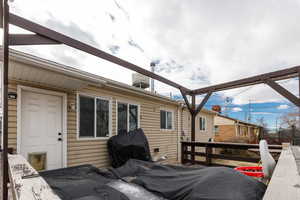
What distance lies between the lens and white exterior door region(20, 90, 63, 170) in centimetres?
350

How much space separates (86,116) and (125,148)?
133cm

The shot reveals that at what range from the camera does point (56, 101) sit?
4012 mm

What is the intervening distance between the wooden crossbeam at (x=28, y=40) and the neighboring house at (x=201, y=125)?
7.19 meters

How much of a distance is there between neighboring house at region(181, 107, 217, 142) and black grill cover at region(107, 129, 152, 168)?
422cm

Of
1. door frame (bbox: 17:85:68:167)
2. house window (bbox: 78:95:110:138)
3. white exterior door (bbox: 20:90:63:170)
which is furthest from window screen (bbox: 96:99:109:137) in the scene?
white exterior door (bbox: 20:90:63:170)

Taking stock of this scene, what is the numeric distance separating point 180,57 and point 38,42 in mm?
5176

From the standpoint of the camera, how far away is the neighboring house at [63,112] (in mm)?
3289

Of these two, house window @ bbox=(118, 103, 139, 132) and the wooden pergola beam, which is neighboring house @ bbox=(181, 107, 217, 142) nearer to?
house window @ bbox=(118, 103, 139, 132)

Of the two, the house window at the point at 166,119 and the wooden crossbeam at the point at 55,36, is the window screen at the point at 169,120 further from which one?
the wooden crossbeam at the point at 55,36

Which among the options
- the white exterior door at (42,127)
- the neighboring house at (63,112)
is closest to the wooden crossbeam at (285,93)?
the neighboring house at (63,112)

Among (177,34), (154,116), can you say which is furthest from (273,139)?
(177,34)

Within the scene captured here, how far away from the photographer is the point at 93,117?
4.75 meters

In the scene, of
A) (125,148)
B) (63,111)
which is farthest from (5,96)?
(125,148)

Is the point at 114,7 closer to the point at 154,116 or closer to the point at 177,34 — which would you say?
the point at 177,34
